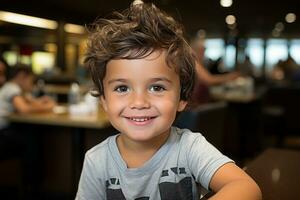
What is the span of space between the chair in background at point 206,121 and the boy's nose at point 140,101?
53.0 inches

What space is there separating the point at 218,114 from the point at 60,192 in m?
1.49

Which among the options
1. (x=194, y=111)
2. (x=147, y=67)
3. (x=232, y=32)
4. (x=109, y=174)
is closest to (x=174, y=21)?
(x=147, y=67)

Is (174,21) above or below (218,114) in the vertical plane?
above

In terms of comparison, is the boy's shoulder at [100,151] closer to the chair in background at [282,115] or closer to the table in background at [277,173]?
the table in background at [277,173]

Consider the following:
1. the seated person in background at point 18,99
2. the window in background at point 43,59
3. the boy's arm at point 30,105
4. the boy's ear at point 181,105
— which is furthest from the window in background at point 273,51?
the boy's ear at point 181,105

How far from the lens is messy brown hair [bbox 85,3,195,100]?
84 centimetres

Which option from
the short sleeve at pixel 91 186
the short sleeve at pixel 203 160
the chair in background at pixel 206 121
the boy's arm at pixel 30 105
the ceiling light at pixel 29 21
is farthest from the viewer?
the ceiling light at pixel 29 21

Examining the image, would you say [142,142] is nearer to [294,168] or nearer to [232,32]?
[294,168]

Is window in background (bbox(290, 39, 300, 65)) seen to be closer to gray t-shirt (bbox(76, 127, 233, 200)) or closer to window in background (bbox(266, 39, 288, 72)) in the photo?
window in background (bbox(266, 39, 288, 72))

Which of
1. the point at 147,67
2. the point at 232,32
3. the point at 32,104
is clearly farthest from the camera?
the point at 232,32

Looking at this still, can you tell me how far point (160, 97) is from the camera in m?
0.84

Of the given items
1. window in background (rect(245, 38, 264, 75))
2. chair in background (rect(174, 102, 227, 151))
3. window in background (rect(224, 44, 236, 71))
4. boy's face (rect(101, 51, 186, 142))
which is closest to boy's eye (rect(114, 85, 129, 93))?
boy's face (rect(101, 51, 186, 142))

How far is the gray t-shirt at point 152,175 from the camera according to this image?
35.3 inches

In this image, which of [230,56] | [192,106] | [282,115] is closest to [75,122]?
[192,106]
